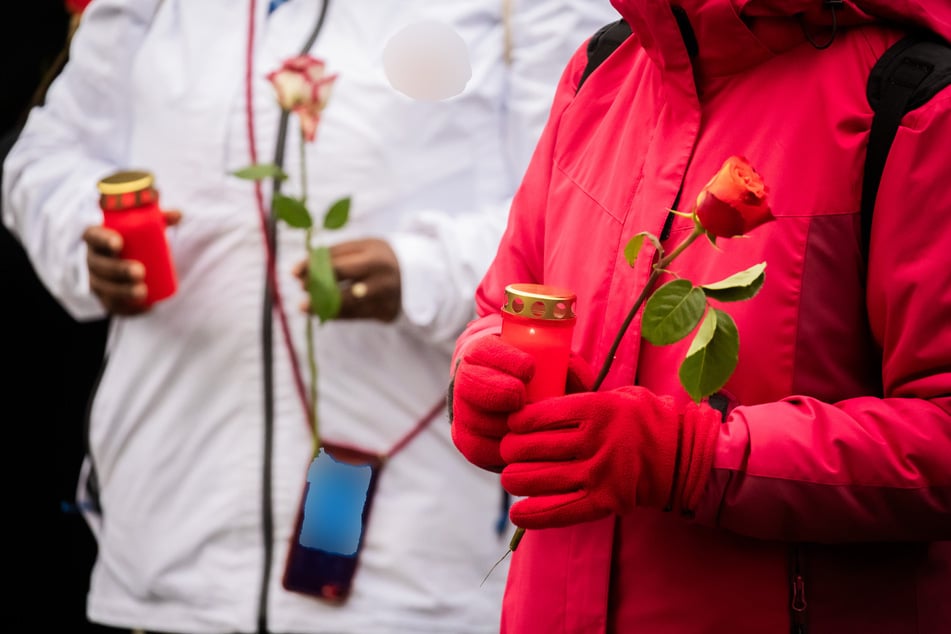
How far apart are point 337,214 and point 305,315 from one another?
0.21 metres

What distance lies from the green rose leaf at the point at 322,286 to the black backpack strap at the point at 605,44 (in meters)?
0.51

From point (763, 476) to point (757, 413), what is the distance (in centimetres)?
5

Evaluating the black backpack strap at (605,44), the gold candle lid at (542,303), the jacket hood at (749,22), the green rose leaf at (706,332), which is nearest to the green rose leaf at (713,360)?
the green rose leaf at (706,332)

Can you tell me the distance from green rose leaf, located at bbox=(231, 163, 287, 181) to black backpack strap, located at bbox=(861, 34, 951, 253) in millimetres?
846

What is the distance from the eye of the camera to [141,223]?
5.00 ft

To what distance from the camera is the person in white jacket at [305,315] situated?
5.17 feet

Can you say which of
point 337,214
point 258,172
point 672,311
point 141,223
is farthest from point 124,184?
point 672,311

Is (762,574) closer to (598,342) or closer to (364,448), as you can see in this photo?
(598,342)

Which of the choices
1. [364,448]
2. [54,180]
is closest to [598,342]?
[364,448]

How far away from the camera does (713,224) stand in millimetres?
784

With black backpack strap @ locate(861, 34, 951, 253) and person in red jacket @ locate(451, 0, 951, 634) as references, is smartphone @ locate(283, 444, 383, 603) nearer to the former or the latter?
person in red jacket @ locate(451, 0, 951, 634)

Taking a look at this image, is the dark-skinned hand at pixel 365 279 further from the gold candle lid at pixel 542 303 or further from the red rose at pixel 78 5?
the red rose at pixel 78 5

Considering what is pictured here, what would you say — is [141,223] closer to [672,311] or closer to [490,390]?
[490,390]

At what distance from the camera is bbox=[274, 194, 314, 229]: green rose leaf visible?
1441 millimetres
